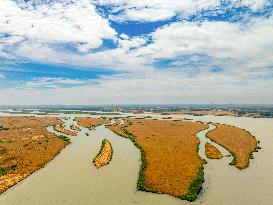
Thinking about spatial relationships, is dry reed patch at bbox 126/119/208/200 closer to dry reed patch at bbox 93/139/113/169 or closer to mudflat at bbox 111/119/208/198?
mudflat at bbox 111/119/208/198

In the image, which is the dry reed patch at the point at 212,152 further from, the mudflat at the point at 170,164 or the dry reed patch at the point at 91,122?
the dry reed patch at the point at 91,122

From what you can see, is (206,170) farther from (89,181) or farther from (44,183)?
(44,183)

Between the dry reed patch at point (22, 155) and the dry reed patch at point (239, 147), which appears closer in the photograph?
the dry reed patch at point (22, 155)

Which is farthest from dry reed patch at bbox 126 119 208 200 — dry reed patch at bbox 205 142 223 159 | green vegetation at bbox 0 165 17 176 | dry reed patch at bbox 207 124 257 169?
green vegetation at bbox 0 165 17 176

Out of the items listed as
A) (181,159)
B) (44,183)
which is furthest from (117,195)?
(181,159)

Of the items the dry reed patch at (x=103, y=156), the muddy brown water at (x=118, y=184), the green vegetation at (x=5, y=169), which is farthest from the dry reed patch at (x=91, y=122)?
the green vegetation at (x=5, y=169)

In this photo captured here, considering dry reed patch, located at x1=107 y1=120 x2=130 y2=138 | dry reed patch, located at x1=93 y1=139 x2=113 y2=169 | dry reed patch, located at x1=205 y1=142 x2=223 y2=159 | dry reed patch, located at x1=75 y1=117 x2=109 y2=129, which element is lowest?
dry reed patch, located at x1=93 y1=139 x2=113 y2=169
